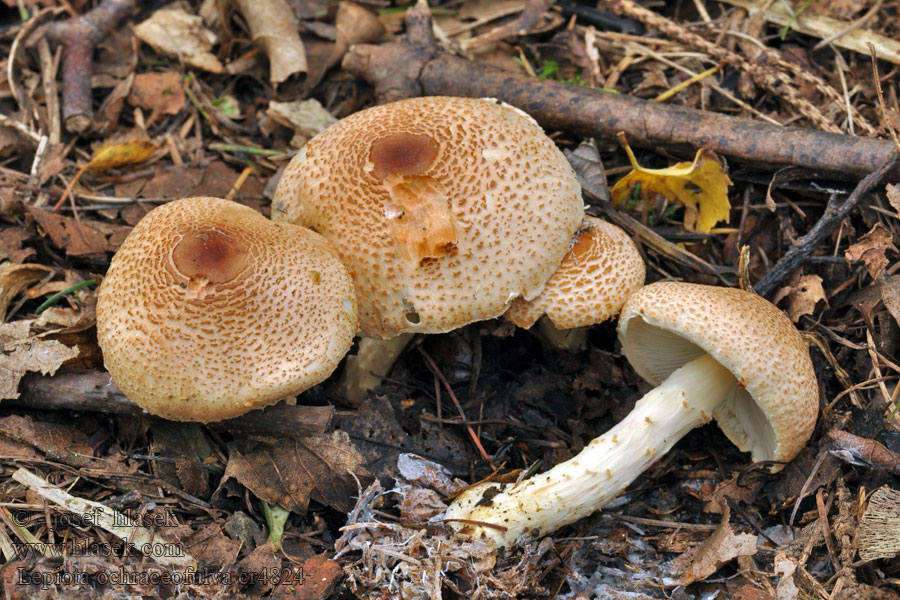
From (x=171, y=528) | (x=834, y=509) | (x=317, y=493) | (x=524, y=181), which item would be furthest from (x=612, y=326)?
(x=171, y=528)

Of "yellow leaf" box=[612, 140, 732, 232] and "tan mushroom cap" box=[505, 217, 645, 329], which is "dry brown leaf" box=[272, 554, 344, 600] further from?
"yellow leaf" box=[612, 140, 732, 232]

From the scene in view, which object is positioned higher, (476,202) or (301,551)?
(476,202)

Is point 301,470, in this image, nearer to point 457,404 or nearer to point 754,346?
point 457,404

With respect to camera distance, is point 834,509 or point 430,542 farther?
point 834,509

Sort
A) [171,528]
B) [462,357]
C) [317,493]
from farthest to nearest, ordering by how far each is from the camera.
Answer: [462,357] → [317,493] → [171,528]


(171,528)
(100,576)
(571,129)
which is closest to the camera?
(100,576)

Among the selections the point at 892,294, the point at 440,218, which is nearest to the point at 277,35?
the point at 440,218

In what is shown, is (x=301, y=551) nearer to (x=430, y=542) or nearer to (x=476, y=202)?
(x=430, y=542)

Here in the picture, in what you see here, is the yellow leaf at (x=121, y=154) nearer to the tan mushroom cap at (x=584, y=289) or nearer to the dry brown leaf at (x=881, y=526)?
the tan mushroom cap at (x=584, y=289)
